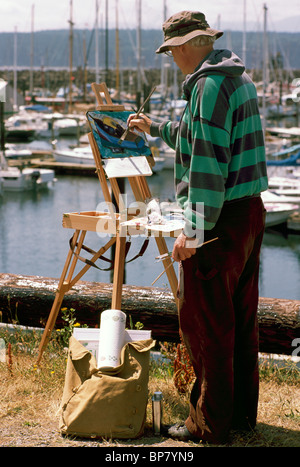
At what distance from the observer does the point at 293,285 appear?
20516 millimetres

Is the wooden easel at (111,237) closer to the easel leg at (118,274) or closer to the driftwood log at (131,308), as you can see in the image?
the easel leg at (118,274)

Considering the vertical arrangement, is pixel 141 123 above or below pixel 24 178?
above

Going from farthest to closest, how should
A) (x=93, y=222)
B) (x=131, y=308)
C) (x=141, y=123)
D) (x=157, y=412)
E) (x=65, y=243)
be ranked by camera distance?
(x=65, y=243), (x=131, y=308), (x=93, y=222), (x=141, y=123), (x=157, y=412)

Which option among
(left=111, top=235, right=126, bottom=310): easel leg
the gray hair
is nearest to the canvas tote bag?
(left=111, top=235, right=126, bottom=310): easel leg

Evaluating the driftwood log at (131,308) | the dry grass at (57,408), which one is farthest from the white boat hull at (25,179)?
the dry grass at (57,408)

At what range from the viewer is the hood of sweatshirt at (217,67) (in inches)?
117

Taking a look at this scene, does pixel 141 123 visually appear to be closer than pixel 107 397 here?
No

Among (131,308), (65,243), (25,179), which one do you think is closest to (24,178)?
(25,179)

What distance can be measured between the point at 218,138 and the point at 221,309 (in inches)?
31.4

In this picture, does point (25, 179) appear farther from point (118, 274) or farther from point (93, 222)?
point (118, 274)

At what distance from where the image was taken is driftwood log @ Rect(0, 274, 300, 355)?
4647 mm

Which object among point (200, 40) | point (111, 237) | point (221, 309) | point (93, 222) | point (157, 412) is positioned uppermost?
point (200, 40)

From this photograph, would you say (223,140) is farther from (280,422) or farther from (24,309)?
(24,309)

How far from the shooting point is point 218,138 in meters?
2.96
